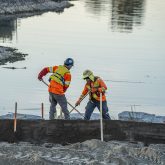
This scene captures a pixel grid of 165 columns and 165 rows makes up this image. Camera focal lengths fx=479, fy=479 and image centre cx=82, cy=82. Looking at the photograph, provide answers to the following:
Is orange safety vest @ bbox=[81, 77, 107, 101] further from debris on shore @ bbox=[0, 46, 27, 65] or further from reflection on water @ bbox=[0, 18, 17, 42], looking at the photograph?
reflection on water @ bbox=[0, 18, 17, 42]

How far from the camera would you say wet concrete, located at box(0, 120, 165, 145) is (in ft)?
42.7

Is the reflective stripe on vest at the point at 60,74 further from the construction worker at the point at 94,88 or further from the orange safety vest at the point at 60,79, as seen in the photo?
the construction worker at the point at 94,88

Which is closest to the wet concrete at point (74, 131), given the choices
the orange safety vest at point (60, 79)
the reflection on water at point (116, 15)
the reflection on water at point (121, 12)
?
the orange safety vest at point (60, 79)

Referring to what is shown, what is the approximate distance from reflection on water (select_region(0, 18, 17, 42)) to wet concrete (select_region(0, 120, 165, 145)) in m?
30.5

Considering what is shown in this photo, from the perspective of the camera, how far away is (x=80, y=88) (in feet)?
86.7

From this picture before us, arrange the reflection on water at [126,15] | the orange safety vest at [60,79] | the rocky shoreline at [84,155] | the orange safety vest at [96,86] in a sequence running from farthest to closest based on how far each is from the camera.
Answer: the reflection on water at [126,15] → the orange safety vest at [96,86] → the orange safety vest at [60,79] → the rocky shoreline at [84,155]

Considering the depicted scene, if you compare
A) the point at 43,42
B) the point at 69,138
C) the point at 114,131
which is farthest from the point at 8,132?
the point at 43,42

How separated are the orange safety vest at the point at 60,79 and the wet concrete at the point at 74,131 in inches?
41.9

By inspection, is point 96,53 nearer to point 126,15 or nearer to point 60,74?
point 60,74

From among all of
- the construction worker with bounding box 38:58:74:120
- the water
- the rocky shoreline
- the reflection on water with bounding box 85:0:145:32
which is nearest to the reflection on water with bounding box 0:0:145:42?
the reflection on water with bounding box 85:0:145:32

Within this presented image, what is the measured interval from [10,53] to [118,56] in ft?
28.3

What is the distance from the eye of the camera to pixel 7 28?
49.4m

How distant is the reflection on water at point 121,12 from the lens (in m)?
57.8

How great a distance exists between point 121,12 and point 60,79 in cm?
5903
